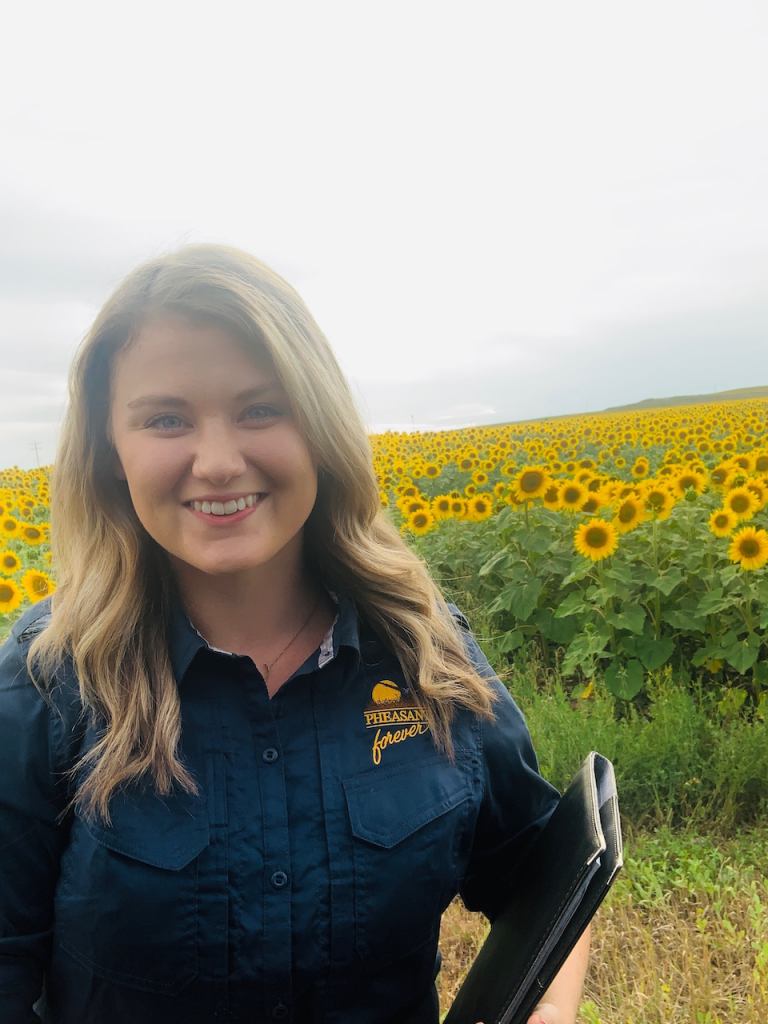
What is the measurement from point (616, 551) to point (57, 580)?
15.0ft

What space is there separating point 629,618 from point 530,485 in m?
1.37

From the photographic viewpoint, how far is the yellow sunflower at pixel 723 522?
534cm

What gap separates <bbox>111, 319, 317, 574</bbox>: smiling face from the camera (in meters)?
1.70

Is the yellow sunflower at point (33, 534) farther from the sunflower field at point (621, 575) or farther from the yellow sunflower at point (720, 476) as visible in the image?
the yellow sunflower at point (720, 476)

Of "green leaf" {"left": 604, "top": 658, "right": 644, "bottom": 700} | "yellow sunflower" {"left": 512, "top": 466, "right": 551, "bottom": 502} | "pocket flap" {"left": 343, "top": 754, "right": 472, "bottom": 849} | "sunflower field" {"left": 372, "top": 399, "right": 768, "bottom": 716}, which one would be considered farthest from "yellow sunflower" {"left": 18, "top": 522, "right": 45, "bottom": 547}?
"pocket flap" {"left": 343, "top": 754, "right": 472, "bottom": 849}

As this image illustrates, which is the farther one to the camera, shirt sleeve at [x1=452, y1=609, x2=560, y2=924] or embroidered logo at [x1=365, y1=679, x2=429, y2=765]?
shirt sleeve at [x1=452, y1=609, x2=560, y2=924]

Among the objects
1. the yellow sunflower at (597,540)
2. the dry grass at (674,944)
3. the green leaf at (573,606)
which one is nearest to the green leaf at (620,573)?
the yellow sunflower at (597,540)

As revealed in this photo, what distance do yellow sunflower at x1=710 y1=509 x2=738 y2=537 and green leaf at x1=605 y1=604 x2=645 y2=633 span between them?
752 millimetres

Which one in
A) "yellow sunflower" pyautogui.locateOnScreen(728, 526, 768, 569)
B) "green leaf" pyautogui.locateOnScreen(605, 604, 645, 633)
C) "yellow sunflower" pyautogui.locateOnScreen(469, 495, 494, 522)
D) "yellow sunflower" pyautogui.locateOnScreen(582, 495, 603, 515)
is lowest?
"green leaf" pyautogui.locateOnScreen(605, 604, 645, 633)

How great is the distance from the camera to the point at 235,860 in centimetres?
158

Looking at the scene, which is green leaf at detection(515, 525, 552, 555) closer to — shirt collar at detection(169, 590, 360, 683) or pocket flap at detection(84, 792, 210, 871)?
shirt collar at detection(169, 590, 360, 683)

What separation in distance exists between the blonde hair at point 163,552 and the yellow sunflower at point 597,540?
11.4ft

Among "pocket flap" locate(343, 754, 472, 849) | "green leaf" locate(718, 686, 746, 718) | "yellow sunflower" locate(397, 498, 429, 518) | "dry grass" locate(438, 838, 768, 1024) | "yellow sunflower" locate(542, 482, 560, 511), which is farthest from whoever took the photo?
"yellow sunflower" locate(397, 498, 429, 518)

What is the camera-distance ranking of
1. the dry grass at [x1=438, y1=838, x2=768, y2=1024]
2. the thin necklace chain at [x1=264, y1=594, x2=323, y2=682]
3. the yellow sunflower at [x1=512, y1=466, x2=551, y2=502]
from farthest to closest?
the yellow sunflower at [x1=512, y1=466, x2=551, y2=502] → the dry grass at [x1=438, y1=838, x2=768, y2=1024] → the thin necklace chain at [x1=264, y1=594, x2=323, y2=682]
